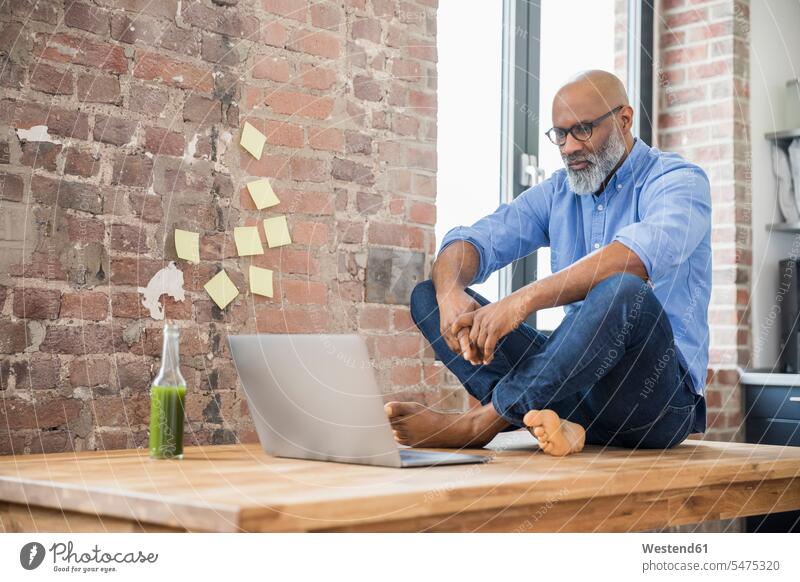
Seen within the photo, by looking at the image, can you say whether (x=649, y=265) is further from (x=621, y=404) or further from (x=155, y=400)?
(x=155, y=400)

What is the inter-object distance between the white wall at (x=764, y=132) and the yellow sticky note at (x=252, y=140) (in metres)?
1.92

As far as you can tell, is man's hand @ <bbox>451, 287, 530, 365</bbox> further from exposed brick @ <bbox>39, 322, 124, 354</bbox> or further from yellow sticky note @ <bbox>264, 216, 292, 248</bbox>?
exposed brick @ <bbox>39, 322, 124, 354</bbox>

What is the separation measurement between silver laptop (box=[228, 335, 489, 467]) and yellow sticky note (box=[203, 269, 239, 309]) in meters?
0.41

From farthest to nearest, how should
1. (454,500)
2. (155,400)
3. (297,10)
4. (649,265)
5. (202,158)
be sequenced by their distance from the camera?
1. (297,10)
2. (202,158)
3. (649,265)
4. (155,400)
5. (454,500)

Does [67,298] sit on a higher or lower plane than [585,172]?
lower

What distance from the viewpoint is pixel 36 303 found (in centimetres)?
180

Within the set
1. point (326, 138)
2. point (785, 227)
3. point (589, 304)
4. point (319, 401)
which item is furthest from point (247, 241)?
point (785, 227)

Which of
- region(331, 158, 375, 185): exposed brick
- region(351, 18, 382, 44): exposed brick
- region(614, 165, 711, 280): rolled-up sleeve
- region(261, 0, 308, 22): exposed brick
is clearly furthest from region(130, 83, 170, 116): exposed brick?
region(614, 165, 711, 280): rolled-up sleeve

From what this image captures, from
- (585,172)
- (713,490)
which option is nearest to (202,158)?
(585,172)

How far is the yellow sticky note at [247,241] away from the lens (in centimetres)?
210

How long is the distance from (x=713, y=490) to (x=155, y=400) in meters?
0.98

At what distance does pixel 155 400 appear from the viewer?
5.39 feet

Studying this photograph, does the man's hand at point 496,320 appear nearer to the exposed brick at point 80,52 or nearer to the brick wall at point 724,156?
the exposed brick at point 80,52
